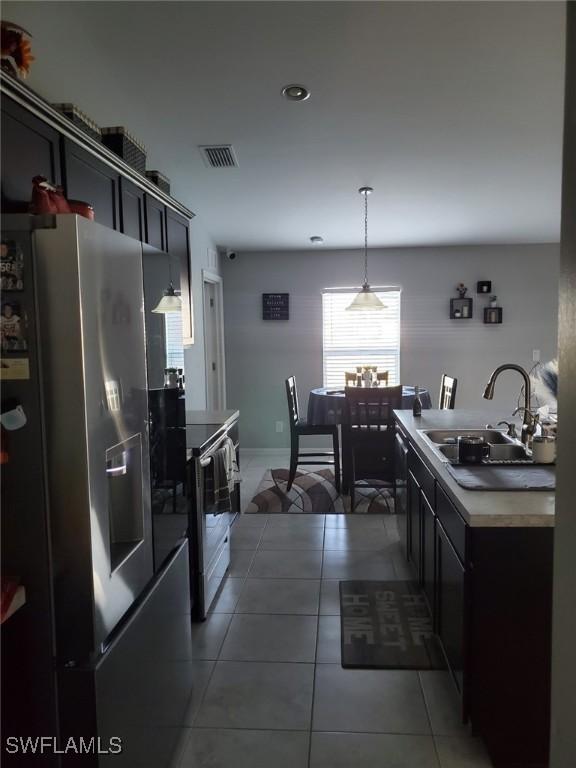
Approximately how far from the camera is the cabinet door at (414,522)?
269cm

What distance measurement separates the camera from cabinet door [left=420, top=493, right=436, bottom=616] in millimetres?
2314

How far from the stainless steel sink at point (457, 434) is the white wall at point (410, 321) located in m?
3.38

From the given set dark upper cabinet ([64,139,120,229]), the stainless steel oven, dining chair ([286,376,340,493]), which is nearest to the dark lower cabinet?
the stainless steel oven

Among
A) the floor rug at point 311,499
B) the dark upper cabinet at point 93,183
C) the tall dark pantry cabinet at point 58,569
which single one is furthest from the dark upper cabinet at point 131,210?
the floor rug at point 311,499

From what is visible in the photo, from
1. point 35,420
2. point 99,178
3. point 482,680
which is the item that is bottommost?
point 482,680

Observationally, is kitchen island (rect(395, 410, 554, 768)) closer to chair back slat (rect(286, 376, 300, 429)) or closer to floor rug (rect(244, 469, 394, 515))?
floor rug (rect(244, 469, 394, 515))

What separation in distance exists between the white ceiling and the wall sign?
1841 mm

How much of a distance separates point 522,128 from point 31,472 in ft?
10.8

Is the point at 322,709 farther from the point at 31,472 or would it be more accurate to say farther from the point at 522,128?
the point at 522,128

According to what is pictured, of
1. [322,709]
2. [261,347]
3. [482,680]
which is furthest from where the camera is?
[261,347]

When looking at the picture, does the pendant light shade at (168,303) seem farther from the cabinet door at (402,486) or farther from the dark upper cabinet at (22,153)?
the cabinet door at (402,486)

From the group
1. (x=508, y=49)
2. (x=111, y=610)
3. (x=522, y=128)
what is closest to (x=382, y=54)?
(x=508, y=49)

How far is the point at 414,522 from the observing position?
2.80m

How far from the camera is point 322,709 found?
204cm
